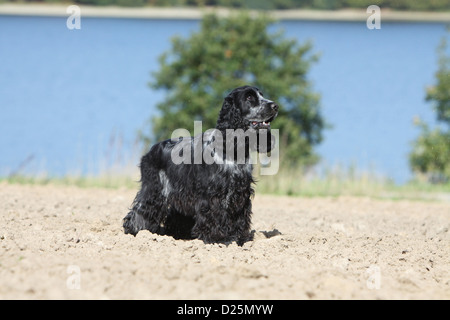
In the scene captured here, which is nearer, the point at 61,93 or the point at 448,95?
the point at 448,95

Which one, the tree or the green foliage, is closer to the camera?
the tree

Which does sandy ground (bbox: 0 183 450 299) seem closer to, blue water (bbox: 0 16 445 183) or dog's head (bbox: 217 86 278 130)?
dog's head (bbox: 217 86 278 130)

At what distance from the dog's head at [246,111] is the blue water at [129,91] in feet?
26.7

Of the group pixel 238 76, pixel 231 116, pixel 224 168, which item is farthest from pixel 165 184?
pixel 238 76

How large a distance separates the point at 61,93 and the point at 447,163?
103 feet

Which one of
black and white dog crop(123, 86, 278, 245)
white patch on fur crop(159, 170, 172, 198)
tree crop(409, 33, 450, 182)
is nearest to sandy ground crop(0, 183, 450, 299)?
black and white dog crop(123, 86, 278, 245)

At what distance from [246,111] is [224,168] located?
0.68 m

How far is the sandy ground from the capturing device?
543 centimetres

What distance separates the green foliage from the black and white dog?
12.9 meters

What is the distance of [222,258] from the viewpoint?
22.0 ft

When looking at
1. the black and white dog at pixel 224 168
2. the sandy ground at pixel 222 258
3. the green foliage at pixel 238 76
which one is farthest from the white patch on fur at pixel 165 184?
the green foliage at pixel 238 76

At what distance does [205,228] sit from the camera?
7.57 m
